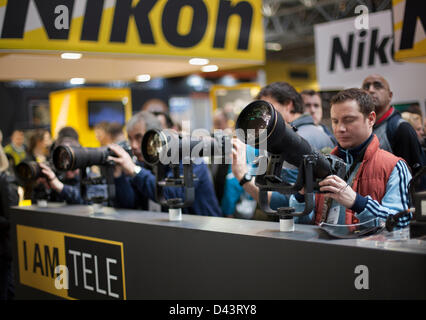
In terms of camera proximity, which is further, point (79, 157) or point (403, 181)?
point (79, 157)

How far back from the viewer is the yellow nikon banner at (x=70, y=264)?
2.69 m

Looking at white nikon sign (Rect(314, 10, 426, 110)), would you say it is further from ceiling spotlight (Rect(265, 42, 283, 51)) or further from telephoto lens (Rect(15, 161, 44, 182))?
ceiling spotlight (Rect(265, 42, 283, 51))

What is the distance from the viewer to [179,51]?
3584 mm

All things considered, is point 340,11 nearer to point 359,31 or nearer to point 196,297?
point 359,31

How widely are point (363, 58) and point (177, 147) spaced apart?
2.83 m

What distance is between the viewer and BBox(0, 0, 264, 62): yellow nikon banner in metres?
3.10

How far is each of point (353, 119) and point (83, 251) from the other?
1.60 m

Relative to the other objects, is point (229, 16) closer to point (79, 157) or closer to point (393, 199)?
point (79, 157)

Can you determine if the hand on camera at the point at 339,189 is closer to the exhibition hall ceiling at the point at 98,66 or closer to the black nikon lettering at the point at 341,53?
the exhibition hall ceiling at the point at 98,66

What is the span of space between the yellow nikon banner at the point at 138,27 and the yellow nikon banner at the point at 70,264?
3.78 ft

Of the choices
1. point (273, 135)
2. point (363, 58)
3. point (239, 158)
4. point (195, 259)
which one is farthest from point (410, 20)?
point (195, 259)

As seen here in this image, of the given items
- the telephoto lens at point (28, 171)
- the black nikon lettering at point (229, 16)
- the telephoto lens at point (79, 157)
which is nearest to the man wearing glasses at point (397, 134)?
the black nikon lettering at point (229, 16)

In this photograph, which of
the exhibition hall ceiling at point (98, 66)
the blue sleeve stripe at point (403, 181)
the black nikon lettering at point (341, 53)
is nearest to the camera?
the blue sleeve stripe at point (403, 181)

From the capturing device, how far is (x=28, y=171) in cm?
351
